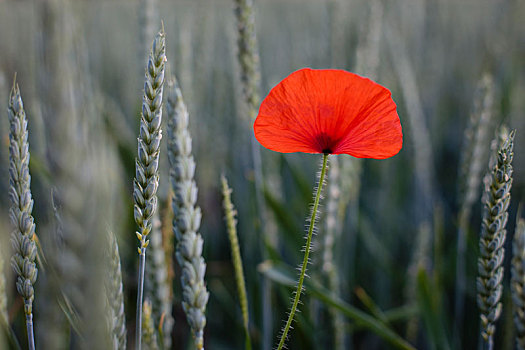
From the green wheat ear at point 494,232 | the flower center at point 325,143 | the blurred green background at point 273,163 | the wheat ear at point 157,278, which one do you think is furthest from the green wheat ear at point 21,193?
the green wheat ear at point 494,232

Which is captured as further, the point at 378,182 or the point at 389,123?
the point at 378,182

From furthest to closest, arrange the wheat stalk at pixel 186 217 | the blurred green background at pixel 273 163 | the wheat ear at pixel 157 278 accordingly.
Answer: the wheat ear at pixel 157 278 < the wheat stalk at pixel 186 217 < the blurred green background at pixel 273 163

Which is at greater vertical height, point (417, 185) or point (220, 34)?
point (220, 34)

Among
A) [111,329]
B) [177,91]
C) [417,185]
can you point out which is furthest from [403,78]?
[111,329]

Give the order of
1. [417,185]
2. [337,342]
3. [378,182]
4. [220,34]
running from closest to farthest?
[337,342] → [417,185] → [378,182] → [220,34]

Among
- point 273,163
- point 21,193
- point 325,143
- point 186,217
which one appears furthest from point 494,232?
point 273,163

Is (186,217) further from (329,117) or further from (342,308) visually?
(342,308)

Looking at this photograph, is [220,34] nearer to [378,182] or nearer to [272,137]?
[378,182]

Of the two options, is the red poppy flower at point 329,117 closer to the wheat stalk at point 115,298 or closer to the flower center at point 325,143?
the flower center at point 325,143
